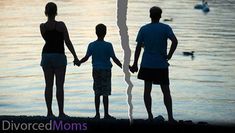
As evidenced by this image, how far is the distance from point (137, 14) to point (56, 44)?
85497 millimetres

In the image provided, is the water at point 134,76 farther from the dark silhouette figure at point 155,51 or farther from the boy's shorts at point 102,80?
the dark silhouette figure at point 155,51

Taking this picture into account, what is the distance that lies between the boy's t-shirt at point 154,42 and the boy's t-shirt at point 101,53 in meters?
0.69

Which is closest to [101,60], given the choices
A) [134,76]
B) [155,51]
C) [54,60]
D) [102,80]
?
[102,80]

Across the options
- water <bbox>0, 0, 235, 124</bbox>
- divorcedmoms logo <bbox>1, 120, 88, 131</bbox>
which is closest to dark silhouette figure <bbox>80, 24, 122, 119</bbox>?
divorcedmoms logo <bbox>1, 120, 88, 131</bbox>

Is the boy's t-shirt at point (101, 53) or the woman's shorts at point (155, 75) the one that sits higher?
the boy's t-shirt at point (101, 53)

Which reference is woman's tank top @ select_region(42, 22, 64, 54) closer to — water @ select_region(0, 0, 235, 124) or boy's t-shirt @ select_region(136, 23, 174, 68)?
boy's t-shirt @ select_region(136, 23, 174, 68)

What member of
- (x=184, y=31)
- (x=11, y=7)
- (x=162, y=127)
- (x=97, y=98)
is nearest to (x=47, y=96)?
(x=97, y=98)

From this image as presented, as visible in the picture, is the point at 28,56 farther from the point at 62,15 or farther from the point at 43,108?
the point at 62,15

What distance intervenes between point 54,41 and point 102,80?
3.95 ft

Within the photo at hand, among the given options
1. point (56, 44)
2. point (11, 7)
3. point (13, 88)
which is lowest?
point (11, 7)

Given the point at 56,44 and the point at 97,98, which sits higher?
the point at 56,44

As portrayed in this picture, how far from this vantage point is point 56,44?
10.8 m

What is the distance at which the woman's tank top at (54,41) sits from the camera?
10.8 meters

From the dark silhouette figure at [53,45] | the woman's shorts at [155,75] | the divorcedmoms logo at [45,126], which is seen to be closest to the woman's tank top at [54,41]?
the dark silhouette figure at [53,45]
